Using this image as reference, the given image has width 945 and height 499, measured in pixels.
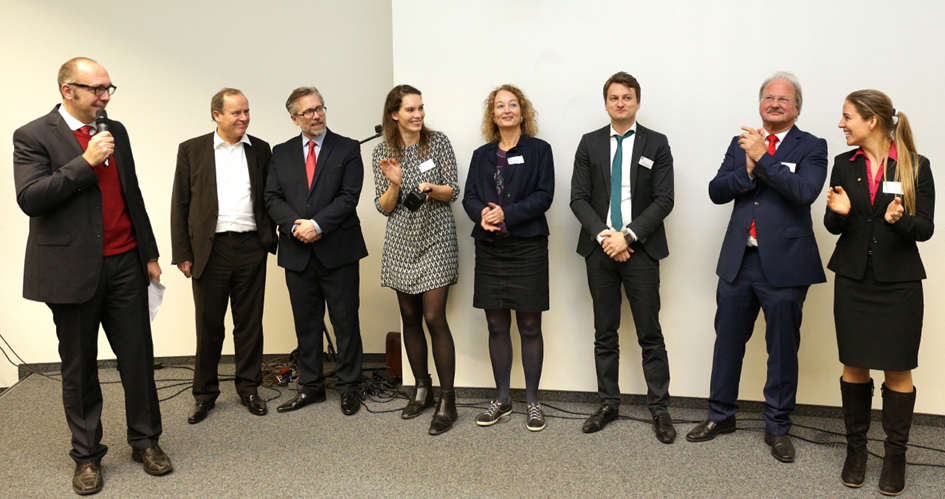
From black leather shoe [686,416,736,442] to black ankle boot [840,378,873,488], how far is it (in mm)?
590

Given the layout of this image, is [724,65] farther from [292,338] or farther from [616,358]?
[292,338]

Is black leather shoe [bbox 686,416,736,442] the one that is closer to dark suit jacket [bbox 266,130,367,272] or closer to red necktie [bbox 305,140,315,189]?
dark suit jacket [bbox 266,130,367,272]

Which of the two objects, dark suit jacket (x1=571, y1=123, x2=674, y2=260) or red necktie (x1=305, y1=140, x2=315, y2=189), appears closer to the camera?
dark suit jacket (x1=571, y1=123, x2=674, y2=260)

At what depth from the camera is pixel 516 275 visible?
3562 millimetres

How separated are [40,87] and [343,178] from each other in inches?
104

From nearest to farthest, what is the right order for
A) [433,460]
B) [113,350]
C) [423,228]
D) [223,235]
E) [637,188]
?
[113,350], [433,460], [637,188], [423,228], [223,235]

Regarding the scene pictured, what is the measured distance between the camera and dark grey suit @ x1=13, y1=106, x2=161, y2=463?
2713 mm

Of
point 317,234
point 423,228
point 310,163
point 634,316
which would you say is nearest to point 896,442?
point 634,316

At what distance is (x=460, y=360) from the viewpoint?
4117 millimetres

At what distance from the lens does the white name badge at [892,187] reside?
2668mm

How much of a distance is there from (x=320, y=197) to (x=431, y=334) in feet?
3.29

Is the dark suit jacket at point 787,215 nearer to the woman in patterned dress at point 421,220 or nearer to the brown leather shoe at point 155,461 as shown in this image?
the woman in patterned dress at point 421,220

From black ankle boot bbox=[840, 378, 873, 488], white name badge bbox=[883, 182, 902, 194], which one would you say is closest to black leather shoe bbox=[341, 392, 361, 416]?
black ankle boot bbox=[840, 378, 873, 488]

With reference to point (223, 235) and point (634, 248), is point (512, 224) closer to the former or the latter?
point (634, 248)
